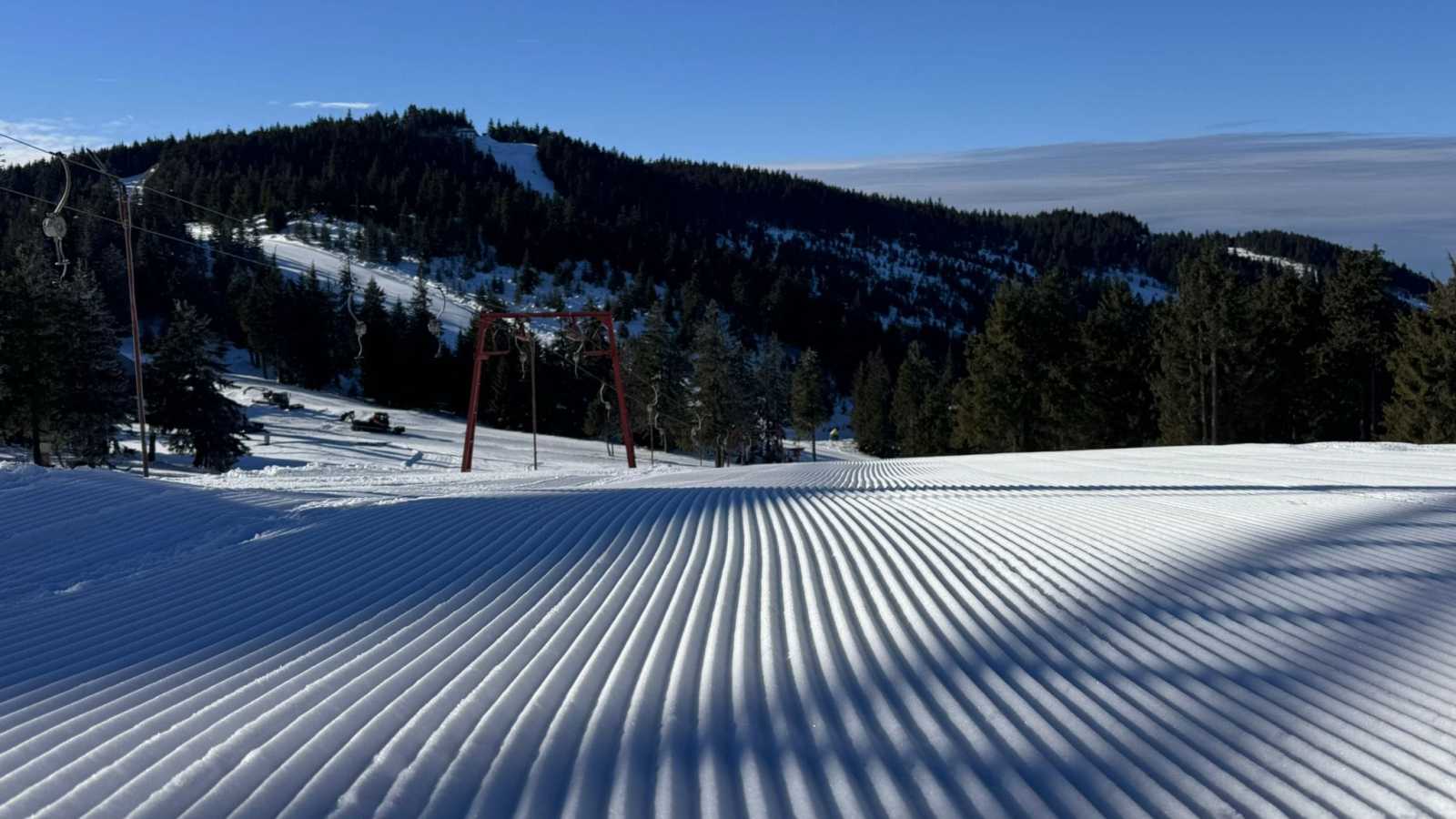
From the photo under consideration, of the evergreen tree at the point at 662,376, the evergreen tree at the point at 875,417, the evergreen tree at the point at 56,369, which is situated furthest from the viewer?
the evergreen tree at the point at 875,417

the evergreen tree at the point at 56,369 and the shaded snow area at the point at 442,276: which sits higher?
the shaded snow area at the point at 442,276

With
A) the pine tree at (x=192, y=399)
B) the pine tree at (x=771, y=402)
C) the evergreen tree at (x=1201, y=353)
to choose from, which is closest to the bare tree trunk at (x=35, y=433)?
the pine tree at (x=192, y=399)

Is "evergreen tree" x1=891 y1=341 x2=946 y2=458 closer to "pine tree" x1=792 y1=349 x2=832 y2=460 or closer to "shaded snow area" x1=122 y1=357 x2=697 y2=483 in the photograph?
"pine tree" x1=792 y1=349 x2=832 y2=460

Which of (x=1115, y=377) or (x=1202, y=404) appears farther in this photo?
(x=1115, y=377)

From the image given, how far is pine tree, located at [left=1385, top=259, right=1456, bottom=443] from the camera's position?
35938mm

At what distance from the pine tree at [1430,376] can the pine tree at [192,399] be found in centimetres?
4571

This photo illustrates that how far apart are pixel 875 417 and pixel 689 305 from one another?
118 ft

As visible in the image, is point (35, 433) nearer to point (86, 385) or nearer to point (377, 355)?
point (86, 385)

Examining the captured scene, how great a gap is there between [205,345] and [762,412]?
1301 inches

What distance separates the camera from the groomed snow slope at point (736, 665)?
4203 mm

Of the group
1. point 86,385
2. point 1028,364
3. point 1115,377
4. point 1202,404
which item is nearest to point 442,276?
point 86,385

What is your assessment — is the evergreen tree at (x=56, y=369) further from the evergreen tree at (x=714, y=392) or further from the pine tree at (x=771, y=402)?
the pine tree at (x=771, y=402)

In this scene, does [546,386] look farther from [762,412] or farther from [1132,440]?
[1132,440]

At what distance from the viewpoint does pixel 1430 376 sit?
36.5 meters
